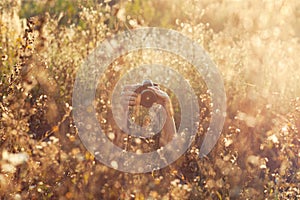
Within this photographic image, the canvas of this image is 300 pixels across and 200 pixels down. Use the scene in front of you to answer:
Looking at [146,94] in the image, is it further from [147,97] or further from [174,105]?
[174,105]

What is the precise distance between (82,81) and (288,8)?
231 centimetres

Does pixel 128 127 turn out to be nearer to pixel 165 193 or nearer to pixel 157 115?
pixel 157 115

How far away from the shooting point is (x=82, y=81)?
3.93m

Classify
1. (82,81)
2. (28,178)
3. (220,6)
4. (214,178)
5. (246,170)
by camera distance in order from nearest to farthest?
(28,178), (214,178), (246,170), (82,81), (220,6)

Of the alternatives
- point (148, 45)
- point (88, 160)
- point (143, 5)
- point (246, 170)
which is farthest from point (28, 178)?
point (143, 5)

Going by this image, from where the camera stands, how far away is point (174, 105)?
4395 millimetres

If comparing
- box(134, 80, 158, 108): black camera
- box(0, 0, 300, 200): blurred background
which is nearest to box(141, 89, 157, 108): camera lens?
box(134, 80, 158, 108): black camera

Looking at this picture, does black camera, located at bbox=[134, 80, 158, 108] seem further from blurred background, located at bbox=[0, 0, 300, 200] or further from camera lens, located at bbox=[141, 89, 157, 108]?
blurred background, located at bbox=[0, 0, 300, 200]

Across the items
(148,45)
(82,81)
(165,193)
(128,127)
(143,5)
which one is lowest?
(165,193)

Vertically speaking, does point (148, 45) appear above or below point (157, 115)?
above

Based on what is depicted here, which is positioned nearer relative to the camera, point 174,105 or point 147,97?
point 147,97

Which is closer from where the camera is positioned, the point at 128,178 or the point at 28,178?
the point at 28,178

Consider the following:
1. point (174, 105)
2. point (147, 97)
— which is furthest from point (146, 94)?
point (174, 105)

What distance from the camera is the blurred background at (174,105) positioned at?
103 inches
